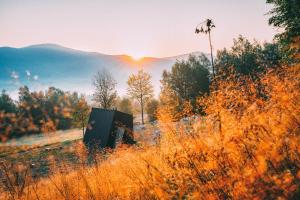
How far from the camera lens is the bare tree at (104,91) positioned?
4791cm

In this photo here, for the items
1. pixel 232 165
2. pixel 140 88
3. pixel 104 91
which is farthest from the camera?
pixel 104 91

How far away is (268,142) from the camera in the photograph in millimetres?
3148

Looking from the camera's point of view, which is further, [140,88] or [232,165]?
[140,88]

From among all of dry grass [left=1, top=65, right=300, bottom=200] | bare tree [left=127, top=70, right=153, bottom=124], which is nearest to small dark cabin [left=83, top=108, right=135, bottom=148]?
dry grass [left=1, top=65, right=300, bottom=200]

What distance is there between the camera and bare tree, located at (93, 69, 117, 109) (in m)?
47.9

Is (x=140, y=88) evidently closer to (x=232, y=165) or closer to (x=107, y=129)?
(x=107, y=129)

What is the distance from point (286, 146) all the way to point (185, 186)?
4.48 feet

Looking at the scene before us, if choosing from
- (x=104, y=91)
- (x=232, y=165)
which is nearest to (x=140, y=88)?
(x=104, y=91)

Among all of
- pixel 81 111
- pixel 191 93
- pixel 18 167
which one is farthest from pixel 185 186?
pixel 191 93

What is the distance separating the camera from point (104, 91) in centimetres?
4900

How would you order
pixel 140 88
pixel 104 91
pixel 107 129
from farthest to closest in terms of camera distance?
pixel 104 91, pixel 140 88, pixel 107 129

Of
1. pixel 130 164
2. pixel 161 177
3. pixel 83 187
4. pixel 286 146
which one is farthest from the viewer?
pixel 130 164

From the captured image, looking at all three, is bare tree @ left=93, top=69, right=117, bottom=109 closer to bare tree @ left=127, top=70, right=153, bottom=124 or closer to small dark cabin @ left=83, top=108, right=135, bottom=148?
bare tree @ left=127, top=70, right=153, bottom=124

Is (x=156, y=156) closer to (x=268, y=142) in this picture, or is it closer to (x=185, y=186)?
(x=185, y=186)
